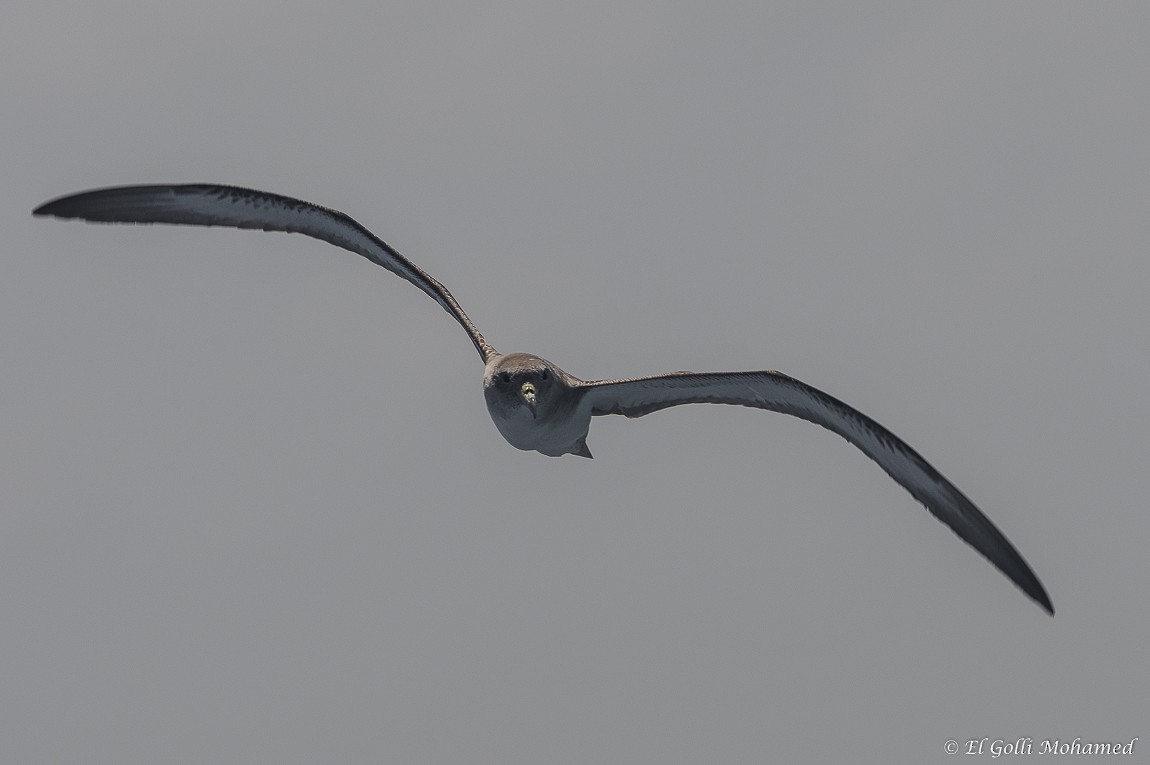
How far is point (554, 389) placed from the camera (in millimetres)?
23156

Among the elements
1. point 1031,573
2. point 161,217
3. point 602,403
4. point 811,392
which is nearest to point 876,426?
point 811,392

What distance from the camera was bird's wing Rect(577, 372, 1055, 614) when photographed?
21094 mm

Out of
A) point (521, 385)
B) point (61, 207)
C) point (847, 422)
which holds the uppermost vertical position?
point (61, 207)

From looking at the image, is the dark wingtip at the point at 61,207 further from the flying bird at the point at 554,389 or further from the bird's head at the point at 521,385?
the bird's head at the point at 521,385

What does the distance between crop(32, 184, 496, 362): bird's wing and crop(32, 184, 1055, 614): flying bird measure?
0.02 m

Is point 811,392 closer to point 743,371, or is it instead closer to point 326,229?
point 743,371

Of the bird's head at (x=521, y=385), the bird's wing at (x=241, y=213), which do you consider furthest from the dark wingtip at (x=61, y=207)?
the bird's head at (x=521, y=385)

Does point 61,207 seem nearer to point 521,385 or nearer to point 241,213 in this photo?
point 241,213

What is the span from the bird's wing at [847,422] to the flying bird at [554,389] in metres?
0.02

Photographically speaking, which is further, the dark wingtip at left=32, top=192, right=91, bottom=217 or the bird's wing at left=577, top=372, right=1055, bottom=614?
the dark wingtip at left=32, top=192, right=91, bottom=217

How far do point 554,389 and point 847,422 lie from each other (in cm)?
454

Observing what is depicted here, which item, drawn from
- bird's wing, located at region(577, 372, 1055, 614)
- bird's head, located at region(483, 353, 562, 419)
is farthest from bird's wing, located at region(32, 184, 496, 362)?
bird's wing, located at region(577, 372, 1055, 614)

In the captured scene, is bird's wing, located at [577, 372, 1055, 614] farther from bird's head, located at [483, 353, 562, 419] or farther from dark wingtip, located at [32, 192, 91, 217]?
dark wingtip, located at [32, 192, 91, 217]

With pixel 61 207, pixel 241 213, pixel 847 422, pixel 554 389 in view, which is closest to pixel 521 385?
pixel 554 389
